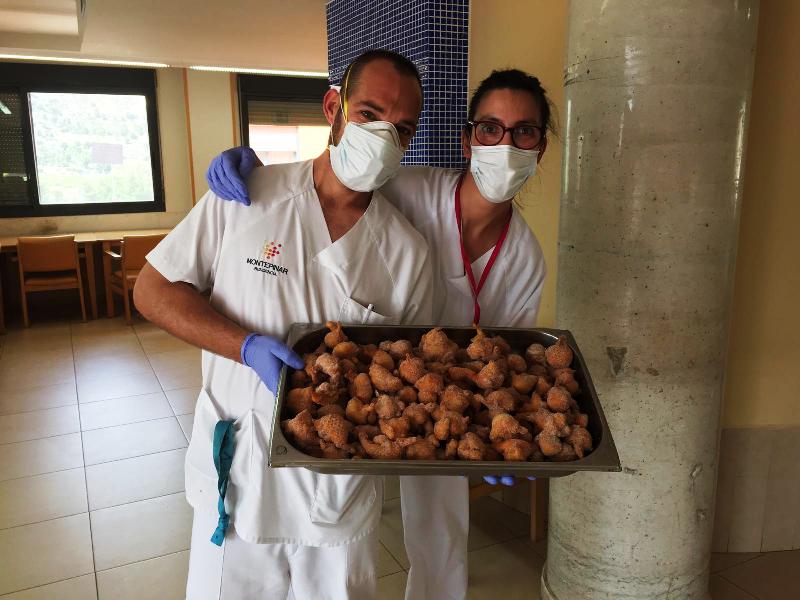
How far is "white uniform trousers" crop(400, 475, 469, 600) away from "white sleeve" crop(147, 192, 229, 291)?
88 cm

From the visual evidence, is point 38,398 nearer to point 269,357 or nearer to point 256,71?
point 269,357

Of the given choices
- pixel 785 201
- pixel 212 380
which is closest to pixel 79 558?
pixel 212 380

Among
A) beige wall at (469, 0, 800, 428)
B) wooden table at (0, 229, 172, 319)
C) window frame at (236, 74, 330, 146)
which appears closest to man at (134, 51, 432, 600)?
beige wall at (469, 0, 800, 428)

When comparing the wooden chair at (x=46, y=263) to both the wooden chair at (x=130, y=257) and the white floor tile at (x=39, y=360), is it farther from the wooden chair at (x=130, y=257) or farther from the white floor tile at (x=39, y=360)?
the white floor tile at (x=39, y=360)

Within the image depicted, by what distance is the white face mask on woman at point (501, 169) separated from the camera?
1542mm

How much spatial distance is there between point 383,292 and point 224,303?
0.37 metres

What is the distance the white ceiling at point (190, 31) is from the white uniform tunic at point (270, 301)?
3.04 m

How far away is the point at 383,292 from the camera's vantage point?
1.53m

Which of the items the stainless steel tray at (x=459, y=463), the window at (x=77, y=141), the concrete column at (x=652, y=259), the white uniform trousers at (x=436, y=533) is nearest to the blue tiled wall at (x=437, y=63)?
the concrete column at (x=652, y=259)

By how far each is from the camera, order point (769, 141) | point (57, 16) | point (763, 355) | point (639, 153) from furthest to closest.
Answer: point (57, 16) < point (763, 355) < point (769, 141) < point (639, 153)

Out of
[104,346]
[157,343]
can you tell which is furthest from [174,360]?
[104,346]

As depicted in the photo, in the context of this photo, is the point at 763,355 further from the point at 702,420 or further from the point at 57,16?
the point at 57,16

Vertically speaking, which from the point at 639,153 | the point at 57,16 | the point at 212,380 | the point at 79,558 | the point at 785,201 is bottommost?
the point at 79,558

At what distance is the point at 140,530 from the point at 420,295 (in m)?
1.93
